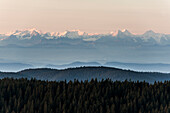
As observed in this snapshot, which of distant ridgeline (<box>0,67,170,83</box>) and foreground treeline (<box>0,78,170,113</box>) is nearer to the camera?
foreground treeline (<box>0,78,170,113</box>)

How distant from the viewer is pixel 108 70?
9919 cm

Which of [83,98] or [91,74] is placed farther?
[91,74]

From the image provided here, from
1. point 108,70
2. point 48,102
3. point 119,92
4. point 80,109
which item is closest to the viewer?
point 80,109

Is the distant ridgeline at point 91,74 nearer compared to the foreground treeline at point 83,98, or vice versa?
the foreground treeline at point 83,98

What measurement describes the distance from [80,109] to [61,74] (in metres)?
75.8

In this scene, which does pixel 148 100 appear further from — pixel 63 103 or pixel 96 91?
pixel 63 103

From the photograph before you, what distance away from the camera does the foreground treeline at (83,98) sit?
26172mm

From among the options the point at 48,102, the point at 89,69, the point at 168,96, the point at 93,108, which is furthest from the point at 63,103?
the point at 89,69

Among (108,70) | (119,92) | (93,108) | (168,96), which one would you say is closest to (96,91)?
(119,92)

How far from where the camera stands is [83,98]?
2850 centimetres

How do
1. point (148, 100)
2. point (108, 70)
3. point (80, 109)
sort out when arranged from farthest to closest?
1. point (108, 70)
2. point (148, 100)
3. point (80, 109)

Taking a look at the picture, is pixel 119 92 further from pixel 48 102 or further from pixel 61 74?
pixel 61 74

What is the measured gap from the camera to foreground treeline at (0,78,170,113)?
2617 centimetres

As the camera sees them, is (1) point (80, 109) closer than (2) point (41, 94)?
Yes
